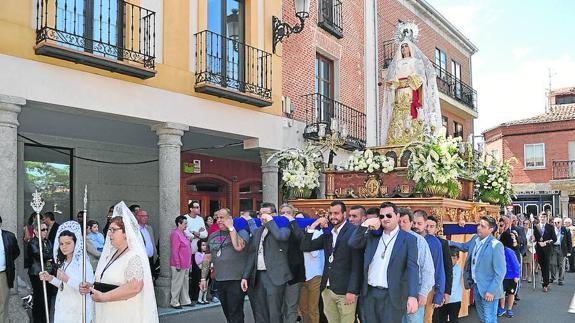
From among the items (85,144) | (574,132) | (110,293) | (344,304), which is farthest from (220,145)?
(574,132)

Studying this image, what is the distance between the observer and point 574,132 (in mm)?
33156

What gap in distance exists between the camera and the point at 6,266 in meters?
7.64

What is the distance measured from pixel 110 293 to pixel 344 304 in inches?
111

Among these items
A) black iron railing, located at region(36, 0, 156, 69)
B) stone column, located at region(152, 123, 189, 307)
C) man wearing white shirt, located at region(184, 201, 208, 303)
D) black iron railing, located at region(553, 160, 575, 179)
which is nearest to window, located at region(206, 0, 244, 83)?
black iron railing, located at region(36, 0, 156, 69)

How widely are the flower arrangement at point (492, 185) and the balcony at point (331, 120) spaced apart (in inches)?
156

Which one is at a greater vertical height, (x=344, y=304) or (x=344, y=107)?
(x=344, y=107)

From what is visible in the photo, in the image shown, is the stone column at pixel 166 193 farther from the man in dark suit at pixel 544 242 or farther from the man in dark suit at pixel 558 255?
the man in dark suit at pixel 558 255

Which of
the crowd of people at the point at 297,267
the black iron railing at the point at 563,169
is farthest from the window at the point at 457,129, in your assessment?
the crowd of people at the point at 297,267

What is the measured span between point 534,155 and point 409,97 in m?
27.2

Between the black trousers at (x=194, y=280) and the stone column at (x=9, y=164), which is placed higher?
the stone column at (x=9, y=164)

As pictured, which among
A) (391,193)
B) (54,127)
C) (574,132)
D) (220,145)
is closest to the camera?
(391,193)

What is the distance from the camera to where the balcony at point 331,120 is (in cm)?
1440

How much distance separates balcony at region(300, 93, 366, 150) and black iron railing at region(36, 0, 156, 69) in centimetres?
510

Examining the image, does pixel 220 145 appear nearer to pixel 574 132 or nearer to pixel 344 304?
pixel 344 304
